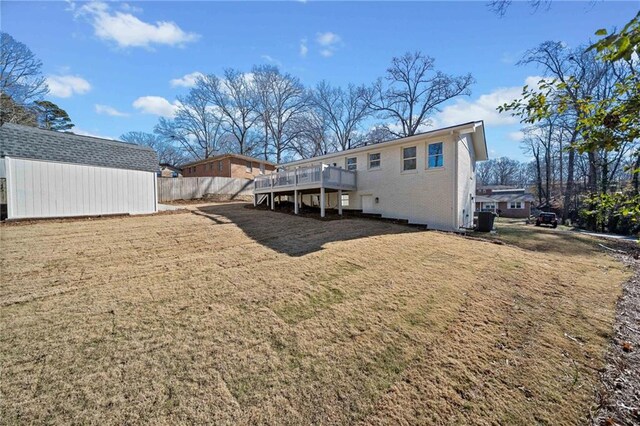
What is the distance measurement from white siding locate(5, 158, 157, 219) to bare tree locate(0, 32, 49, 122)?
599 inches

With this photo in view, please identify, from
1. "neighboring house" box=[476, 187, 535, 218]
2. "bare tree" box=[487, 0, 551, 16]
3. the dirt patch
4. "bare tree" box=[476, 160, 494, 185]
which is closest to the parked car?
"neighboring house" box=[476, 187, 535, 218]

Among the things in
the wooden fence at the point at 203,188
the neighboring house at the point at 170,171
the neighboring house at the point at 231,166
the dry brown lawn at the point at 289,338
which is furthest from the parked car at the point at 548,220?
the neighboring house at the point at 170,171

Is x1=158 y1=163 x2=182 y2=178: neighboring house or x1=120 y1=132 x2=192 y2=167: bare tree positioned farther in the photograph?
x1=120 y1=132 x2=192 y2=167: bare tree

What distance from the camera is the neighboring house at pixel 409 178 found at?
12453 millimetres

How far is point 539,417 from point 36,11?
13.1 m

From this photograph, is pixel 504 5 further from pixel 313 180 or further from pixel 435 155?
pixel 313 180

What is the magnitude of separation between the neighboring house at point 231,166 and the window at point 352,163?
1243 cm

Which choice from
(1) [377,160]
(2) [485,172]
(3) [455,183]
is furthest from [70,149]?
(2) [485,172]

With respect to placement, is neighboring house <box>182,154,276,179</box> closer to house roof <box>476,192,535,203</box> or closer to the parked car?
the parked car

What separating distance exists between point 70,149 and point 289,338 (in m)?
15.1

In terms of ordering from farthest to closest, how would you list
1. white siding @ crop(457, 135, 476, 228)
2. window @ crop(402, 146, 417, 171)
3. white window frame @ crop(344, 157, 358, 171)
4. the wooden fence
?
the wooden fence, white window frame @ crop(344, 157, 358, 171), window @ crop(402, 146, 417, 171), white siding @ crop(457, 135, 476, 228)

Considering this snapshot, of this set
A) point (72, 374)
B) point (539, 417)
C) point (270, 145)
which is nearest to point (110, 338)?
point (72, 374)

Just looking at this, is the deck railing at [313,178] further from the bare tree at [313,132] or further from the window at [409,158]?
the bare tree at [313,132]

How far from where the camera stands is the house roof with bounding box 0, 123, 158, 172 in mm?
10633
